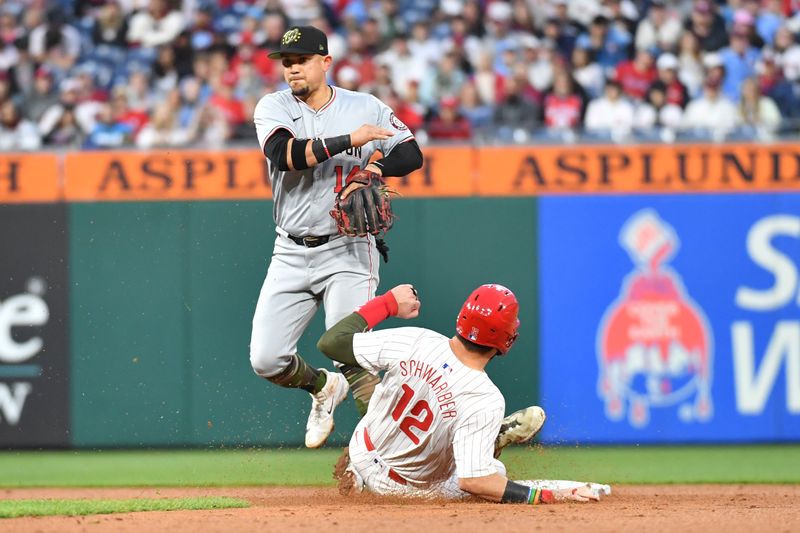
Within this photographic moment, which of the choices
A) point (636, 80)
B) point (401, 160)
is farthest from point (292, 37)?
point (636, 80)

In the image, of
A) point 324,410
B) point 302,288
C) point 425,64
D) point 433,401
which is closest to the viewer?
point 433,401

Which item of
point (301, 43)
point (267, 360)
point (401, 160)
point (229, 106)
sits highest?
point (301, 43)

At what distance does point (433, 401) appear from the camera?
5.57 metres

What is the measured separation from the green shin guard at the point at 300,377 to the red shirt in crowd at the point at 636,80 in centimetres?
624

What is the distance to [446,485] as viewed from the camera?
6.00 meters

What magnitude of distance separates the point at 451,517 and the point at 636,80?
7.64 metres

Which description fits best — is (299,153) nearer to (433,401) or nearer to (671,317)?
(433,401)

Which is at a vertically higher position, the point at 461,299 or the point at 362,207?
the point at 362,207

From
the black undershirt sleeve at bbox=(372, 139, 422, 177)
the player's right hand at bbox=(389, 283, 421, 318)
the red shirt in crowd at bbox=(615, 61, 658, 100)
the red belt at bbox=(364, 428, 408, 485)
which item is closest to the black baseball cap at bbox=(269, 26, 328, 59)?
the black undershirt sleeve at bbox=(372, 139, 422, 177)

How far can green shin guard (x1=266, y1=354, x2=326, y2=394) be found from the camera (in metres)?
6.51

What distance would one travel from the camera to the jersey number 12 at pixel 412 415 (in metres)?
5.61

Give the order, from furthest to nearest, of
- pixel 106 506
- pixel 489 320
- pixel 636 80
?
pixel 636 80, pixel 106 506, pixel 489 320

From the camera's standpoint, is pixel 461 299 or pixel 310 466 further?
pixel 461 299

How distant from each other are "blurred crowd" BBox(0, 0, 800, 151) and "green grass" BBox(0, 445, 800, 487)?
2.79 m
